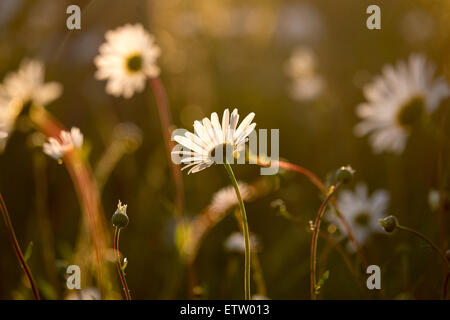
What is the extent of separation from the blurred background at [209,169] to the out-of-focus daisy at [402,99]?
35mm

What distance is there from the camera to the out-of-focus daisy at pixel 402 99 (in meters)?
0.78

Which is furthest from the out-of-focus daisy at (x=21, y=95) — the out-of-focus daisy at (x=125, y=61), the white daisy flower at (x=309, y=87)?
the white daisy flower at (x=309, y=87)

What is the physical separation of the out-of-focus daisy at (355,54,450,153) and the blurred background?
35 millimetres

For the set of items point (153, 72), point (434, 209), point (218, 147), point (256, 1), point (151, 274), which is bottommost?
point (151, 274)

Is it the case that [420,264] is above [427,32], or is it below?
below

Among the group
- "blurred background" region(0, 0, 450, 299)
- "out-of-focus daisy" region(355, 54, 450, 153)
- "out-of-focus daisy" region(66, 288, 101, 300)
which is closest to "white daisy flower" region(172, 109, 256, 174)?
"blurred background" region(0, 0, 450, 299)

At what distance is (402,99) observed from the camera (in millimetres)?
830

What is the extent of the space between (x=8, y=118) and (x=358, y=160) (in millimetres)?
834

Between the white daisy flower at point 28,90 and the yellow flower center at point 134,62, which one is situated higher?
the yellow flower center at point 134,62

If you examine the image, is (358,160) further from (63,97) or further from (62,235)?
(63,97)

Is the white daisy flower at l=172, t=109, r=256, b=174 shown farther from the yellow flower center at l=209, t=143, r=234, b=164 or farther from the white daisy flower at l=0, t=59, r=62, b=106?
the white daisy flower at l=0, t=59, r=62, b=106

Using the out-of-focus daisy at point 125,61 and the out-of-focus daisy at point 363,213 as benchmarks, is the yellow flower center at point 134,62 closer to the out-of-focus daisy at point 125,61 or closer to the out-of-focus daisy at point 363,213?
the out-of-focus daisy at point 125,61
